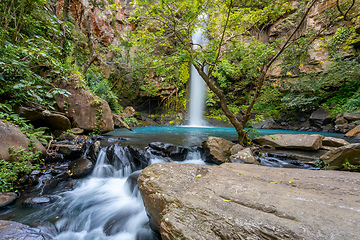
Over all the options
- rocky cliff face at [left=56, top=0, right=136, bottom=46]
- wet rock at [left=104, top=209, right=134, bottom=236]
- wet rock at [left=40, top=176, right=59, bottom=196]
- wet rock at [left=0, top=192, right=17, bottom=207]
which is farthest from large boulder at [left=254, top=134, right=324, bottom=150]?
rocky cliff face at [left=56, top=0, right=136, bottom=46]

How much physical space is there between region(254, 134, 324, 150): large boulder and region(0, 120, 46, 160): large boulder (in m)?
6.95

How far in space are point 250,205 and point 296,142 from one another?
17.2 ft

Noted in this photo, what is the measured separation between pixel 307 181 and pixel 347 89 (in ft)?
55.4

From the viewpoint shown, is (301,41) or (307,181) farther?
(301,41)

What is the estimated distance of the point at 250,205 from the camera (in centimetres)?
130

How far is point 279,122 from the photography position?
15.5 meters

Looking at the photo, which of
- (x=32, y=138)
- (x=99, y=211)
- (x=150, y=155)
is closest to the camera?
(x=99, y=211)

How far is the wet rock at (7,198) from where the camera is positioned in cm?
232

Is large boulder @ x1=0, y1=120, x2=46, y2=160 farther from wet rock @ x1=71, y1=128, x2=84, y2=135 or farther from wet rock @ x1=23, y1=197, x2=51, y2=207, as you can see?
wet rock @ x1=71, y1=128, x2=84, y2=135

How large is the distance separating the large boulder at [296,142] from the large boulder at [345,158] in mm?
1748

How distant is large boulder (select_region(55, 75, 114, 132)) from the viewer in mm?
5176

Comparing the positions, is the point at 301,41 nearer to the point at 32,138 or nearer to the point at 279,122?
the point at 32,138

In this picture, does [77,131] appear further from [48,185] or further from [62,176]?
[48,185]

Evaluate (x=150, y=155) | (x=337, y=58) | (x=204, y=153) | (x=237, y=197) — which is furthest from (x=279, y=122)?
(x=237, y=197)
